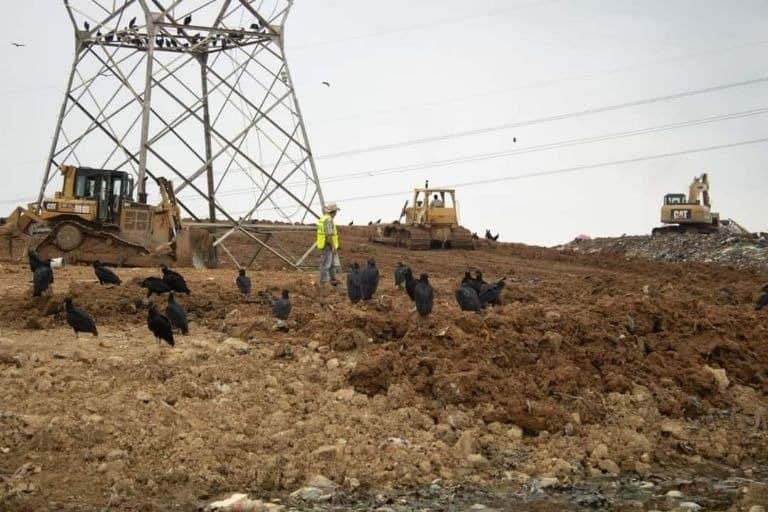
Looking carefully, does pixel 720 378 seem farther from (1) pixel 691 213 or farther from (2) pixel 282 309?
(1) pixel 691 213

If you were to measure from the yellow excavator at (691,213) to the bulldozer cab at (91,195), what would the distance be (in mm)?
29208

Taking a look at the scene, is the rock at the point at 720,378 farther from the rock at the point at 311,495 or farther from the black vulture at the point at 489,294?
the rock at the point at 311,495

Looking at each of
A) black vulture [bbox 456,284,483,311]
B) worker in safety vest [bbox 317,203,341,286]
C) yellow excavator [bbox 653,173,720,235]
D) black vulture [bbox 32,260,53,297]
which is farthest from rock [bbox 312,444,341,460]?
yellow excavator [bbox 653,173,720,235]

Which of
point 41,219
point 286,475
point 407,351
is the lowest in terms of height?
point 286,475

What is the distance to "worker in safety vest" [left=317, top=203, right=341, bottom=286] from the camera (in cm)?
2038

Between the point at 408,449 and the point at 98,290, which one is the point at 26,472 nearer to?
the point at 408,449

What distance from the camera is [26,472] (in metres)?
9.84

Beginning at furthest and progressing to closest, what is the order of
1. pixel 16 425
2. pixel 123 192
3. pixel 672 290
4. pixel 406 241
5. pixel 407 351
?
pixel 406 241, pixel 123 192, pixel 672 290, pixel 407 351, pixel 16 425

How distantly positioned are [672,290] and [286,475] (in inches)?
621

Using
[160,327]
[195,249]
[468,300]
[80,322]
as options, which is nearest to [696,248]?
[195,249]

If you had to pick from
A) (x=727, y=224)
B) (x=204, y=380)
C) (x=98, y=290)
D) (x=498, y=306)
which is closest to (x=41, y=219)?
(x=98, y=290)

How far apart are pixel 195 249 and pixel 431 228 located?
14.6 m

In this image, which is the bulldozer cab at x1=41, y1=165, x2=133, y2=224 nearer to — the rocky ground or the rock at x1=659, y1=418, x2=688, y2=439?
the rocky ground

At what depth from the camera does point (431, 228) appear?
3956cm
